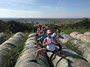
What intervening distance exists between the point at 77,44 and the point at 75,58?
4844 mm

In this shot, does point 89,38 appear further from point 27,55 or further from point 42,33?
point 27,55

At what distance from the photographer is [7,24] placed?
37906mm

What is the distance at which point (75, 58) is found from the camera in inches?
388

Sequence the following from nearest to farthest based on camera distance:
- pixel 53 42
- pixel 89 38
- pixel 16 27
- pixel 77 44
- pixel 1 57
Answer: pixel 53 42
pixel 1 57
pixel 77 44
pixel 89 38
pixel 16 27

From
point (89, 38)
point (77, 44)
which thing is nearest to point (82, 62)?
point (77, 44)

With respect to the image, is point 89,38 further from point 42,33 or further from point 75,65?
point 75,65

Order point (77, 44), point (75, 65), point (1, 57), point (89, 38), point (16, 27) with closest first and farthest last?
point (75, 65)
point (1, 57)
point (77, 44)
point (89, 38)
point (16, 27)

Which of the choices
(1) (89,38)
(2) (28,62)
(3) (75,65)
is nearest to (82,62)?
(3) (75,65)

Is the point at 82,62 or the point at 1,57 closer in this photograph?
the point at 82,62

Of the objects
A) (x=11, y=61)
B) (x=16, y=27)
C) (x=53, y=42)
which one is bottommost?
(x=16, y=27)

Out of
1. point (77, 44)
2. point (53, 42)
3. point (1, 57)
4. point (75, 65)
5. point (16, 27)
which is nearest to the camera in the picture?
point (75, 65)

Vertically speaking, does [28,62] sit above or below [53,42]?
below

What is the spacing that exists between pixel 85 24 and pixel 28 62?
3172 centimetres

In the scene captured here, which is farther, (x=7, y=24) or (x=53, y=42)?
(x=7, y=24)
